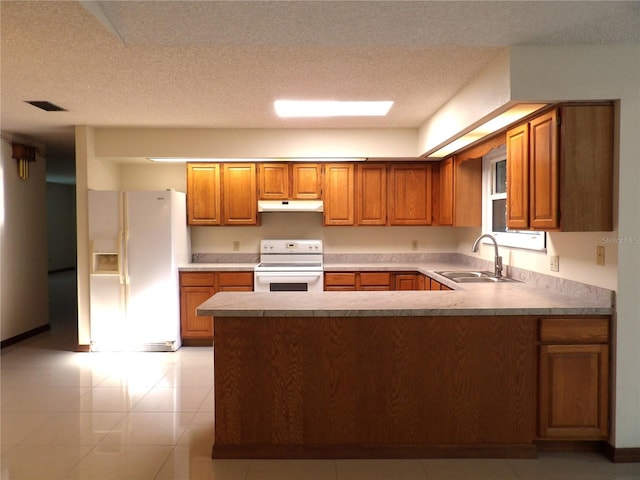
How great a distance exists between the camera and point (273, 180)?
531 cm

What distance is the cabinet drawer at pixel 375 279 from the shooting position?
5160mm

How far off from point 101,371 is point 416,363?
9.96 ft

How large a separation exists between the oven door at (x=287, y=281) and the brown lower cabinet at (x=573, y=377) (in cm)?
277

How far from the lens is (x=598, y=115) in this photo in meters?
2.67

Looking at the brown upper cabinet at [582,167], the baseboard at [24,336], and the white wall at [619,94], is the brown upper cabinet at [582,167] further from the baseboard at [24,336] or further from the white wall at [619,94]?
the baseboard at [24,336]

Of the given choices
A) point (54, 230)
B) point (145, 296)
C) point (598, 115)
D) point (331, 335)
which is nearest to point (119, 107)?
point (145, 296)

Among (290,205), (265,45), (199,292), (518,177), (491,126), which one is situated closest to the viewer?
(265,45)

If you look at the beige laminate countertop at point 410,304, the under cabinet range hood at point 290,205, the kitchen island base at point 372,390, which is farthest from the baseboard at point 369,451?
the under cabinet range hood at point 290,205

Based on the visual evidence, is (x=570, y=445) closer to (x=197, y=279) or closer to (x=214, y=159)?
(x=197, y=279)

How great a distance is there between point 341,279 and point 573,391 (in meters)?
2.81

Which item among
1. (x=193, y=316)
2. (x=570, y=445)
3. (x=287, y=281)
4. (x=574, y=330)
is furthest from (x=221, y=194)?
(x=570, y=445)

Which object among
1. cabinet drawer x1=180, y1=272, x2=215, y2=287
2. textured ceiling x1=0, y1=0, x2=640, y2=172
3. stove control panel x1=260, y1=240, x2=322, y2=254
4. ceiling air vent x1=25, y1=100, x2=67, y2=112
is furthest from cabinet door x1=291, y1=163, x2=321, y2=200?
ceiling air vent x1=25, y1=100, x2=67, y2=112

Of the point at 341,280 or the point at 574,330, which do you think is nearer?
the point at 574,330

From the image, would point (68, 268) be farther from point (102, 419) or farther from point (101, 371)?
point (102, 419)
